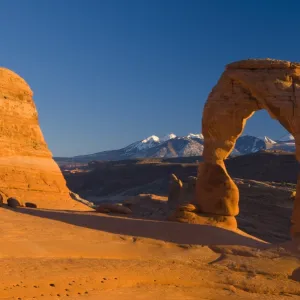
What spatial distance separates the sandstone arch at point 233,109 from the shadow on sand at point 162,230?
2.11m

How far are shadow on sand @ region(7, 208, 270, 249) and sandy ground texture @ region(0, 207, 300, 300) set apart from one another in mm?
31

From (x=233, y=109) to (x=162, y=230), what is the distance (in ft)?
17.9

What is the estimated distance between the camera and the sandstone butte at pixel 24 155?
21.0m

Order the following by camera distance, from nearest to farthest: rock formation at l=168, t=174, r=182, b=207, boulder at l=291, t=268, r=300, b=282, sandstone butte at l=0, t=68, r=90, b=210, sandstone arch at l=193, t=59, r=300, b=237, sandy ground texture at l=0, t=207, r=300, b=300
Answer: sandy ground texture at l=0, t=207, r=300, b=300 → boulder at l=291, t=268, r=300, b=282 → sandstone arch at l=193, t=59, r=300, b=237 → sandstone butte at l=0, t=68, r=90, b=210 → rock formation at l=168, t=174, r=182, b=207

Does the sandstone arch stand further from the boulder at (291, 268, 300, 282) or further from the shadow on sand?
the boulder at (291, 268, 300, 282)

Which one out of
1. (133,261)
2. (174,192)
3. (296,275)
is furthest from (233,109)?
(174,192)

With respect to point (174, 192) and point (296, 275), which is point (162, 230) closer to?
point (296, 275)

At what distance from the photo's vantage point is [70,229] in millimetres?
12438

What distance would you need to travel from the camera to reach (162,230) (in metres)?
13.9

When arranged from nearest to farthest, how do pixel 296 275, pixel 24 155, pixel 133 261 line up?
pixel 296 275 < pixel 133 261 < pixel 24 155

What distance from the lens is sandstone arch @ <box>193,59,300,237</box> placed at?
1505 centimetres

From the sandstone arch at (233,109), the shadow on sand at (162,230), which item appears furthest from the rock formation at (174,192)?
the shadow on sand at (162,230)

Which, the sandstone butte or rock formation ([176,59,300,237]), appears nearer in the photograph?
rock formation ([176,59,300,237])

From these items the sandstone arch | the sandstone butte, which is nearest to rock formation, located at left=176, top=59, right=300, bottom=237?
the sandstone arch
